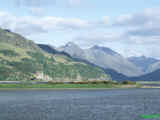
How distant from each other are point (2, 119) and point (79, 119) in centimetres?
2366

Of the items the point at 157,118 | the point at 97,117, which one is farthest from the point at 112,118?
the point at 157,118

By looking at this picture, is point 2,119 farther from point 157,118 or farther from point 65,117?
point 157,118

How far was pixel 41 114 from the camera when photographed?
121562 millimetres

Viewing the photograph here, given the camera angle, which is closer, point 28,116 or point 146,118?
point 146,118

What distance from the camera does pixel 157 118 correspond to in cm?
10844

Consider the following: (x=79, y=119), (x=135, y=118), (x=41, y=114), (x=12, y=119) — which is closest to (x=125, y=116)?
(x=135, y=118)

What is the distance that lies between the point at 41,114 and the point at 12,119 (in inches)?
603

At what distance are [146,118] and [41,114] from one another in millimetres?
36279

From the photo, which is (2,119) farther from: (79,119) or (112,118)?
(112,118)

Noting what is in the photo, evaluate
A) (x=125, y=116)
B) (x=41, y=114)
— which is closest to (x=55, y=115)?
(x=41, y=114)

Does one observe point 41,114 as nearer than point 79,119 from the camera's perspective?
No

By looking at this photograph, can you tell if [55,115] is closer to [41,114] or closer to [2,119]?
[41,114]

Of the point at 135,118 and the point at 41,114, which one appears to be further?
the point at 41,114

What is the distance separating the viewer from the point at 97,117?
11288 cm
